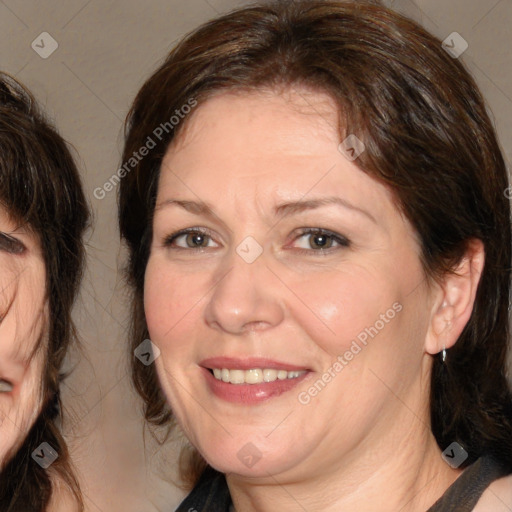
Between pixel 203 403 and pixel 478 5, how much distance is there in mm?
1502

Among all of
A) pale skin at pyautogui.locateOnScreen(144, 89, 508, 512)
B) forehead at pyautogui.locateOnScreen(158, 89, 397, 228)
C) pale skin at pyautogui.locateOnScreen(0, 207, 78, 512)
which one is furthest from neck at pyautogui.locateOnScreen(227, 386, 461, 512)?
pale skin at pyautogui.locateOnScreen(0, 207, 78, 512)

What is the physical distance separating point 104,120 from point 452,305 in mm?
1578

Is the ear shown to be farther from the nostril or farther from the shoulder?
the nostril

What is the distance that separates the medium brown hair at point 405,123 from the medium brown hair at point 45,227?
0.24 meters

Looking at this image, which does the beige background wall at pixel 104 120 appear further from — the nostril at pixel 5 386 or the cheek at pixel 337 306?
the cheek at pixel 337 306

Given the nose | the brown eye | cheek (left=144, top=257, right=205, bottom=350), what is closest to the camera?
the nose

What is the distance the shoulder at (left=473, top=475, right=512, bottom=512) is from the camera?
2098 mm

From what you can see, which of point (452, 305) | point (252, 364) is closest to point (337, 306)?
point (252, 364)

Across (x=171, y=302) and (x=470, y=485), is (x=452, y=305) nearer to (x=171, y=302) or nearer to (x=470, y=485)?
(x=470, y=485)

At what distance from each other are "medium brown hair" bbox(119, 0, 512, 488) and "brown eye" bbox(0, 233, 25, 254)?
277 mm

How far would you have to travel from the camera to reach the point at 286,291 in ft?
6.49

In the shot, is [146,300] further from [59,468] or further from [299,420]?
[59,468]

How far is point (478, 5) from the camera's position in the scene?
9.91 feet

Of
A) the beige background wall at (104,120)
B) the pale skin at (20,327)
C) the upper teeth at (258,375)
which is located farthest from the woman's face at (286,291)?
the beige background wall at (104,120)
